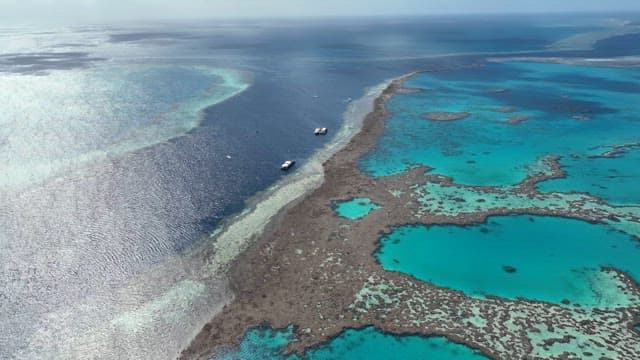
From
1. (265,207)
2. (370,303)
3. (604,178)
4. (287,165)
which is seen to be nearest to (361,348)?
(370,303)

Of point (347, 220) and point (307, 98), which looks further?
point (307, 98)

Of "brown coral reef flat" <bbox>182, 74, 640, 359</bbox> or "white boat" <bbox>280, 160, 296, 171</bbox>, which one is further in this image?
"white boat" <bbox>280, 160, 296, 171</bbox>

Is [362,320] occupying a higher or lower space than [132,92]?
lower

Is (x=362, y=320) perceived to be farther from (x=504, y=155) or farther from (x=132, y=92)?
(x=132, y=92)

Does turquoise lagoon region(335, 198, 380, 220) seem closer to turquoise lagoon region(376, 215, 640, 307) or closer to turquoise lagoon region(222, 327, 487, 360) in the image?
turquoise lagoon region(376, 215, 640, 307)

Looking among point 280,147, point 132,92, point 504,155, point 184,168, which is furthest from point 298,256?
point 132,92

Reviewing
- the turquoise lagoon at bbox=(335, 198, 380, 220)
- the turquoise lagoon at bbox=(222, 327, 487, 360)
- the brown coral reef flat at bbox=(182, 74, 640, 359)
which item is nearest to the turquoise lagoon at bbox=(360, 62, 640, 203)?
the turquoise lagoon at bbox=(335, 198, 380, 220)
